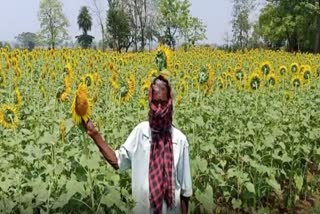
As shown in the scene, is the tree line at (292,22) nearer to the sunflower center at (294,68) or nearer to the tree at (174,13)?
the tree at (174,13)

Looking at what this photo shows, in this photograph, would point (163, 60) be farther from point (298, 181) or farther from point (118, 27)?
point (118, 27)

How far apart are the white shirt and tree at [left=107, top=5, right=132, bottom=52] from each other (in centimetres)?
4189

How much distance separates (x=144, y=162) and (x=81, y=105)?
50cm

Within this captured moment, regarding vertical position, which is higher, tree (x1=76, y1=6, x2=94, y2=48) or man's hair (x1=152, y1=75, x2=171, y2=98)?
tree (x1=76, y1=6, x2=94, y2=48)

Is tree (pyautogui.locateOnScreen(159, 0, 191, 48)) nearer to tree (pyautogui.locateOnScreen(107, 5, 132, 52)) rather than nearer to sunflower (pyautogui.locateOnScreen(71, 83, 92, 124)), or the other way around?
tree (pyautogui.locateOnScreen(107, 5, 132, 52))

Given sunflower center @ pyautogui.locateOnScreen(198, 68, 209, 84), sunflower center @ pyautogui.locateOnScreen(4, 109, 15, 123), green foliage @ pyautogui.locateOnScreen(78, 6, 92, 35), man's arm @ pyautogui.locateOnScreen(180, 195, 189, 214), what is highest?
green foliage @ pyautogui.locateOnScreen(78, 6, 92, 35)

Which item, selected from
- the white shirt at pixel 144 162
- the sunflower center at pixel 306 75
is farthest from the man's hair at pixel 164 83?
the sunflower center at pixel 306 75

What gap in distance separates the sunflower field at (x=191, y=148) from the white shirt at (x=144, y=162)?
241 millimetres

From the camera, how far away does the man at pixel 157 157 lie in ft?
10.6

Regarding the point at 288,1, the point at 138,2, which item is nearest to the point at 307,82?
the point at 288,1

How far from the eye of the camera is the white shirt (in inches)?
129

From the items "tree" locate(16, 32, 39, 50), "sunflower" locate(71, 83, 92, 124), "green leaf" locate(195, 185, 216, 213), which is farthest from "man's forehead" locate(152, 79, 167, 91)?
"tree" locate(16, 32, 39, 50)

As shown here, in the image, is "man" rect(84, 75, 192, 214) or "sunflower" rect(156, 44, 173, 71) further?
"sunflower" rect(156, 44, 173, 71)

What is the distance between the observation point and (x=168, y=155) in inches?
128
